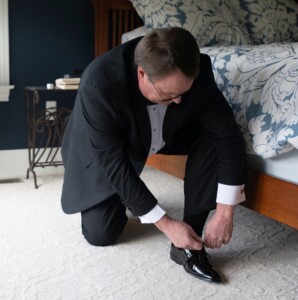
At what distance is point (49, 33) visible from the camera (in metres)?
2.76

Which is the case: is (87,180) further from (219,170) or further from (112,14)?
(112,14)

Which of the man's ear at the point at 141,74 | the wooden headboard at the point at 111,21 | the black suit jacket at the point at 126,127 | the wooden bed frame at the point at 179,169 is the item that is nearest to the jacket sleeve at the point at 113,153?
the black suit jacket at the point at 126,127

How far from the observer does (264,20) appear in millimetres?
2586

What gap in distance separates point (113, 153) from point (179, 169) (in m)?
0.55

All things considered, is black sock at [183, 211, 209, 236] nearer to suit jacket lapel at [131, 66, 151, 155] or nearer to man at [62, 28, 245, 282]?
man at [62, 28, 245, 282]

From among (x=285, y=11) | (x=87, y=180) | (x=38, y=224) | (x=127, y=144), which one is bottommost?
(x=38, y=224)

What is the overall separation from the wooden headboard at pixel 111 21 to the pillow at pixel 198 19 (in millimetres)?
310

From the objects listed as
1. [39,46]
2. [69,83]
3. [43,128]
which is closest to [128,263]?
[69,83]

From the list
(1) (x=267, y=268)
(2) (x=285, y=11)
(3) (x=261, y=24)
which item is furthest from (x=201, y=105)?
(2) (x=285, y=11)

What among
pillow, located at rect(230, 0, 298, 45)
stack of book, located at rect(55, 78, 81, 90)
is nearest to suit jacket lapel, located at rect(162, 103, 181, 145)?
stack of book, located at rect(55, 78, 81, 90)

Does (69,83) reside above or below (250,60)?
below

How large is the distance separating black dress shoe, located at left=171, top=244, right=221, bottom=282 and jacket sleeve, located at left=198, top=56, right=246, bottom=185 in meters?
0.24

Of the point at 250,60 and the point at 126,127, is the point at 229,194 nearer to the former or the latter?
the point at 126,127

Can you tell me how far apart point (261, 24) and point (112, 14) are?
2.76 feet
